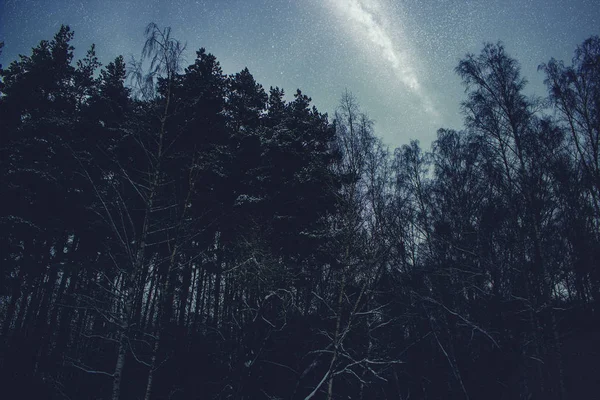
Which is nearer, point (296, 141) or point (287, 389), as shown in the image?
point (287, 389)

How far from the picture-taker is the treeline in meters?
8.88

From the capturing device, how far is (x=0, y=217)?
12.5m

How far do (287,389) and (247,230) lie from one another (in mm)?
5580

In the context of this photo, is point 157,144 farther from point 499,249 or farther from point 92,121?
point 499,249

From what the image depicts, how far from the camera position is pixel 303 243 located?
463 inches

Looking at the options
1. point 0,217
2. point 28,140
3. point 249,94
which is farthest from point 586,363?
point 28,140

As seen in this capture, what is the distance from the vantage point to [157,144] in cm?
741

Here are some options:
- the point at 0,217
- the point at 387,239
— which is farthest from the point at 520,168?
the point at 0,217

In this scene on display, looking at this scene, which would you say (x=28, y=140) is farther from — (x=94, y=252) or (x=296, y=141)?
(x=296, y=141)

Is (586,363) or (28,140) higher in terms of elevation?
(28,140)

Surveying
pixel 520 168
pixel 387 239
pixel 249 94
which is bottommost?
pixel 387 239

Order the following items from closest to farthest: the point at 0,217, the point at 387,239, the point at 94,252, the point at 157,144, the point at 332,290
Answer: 1. the point at 157,144
2. the point at 387,239
3. the point at 332,290
4. the point at 0,217
5. the point at 94,252

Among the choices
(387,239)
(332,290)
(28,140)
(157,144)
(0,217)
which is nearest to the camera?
(157,144)

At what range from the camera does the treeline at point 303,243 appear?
8875 mm
